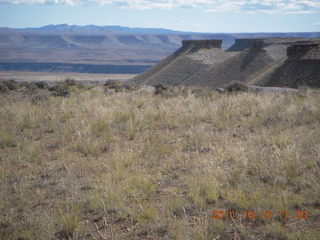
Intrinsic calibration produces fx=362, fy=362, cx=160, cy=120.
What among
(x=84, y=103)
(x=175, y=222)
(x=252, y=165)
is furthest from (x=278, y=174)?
(x=84, y=103)

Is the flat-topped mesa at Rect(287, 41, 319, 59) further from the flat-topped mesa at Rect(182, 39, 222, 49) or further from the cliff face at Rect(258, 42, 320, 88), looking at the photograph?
the flat-topped mesa at Rect(182, 39, 222, 49)

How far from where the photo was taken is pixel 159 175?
5211mm

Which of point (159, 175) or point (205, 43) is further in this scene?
point (205, 43)

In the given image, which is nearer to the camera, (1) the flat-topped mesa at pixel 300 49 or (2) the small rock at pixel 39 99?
(2) the small rock at pixel 39 99

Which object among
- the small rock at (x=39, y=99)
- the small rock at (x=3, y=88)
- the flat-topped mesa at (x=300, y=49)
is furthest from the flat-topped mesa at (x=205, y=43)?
the small rock at (x=39, y=99)

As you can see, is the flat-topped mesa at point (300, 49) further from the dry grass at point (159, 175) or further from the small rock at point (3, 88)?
the dry grass at point (159, 175)

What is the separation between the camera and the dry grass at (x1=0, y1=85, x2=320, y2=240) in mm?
3863

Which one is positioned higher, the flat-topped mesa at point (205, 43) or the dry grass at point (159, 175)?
the flat-topped mesa at point (205, 43)

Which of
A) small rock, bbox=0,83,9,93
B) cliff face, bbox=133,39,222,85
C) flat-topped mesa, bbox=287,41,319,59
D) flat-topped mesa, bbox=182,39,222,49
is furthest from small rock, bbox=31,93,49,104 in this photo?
flat-topped mesa, bbox=182,39,222,49

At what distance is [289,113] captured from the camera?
8.37 metres

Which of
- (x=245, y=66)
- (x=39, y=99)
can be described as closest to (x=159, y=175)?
(x=39, y=99)

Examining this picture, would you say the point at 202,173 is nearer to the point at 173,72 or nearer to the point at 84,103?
the point at 84,103

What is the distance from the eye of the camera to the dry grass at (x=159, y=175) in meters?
3.86

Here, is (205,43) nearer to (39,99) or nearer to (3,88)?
(3,88)
